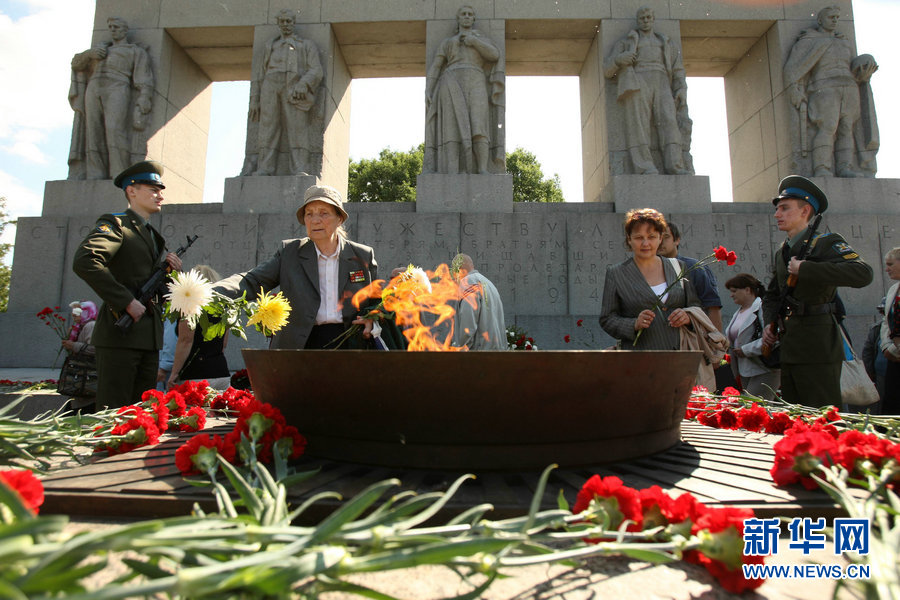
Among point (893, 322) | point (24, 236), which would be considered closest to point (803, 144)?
point (893, 322)

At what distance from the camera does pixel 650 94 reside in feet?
27.9

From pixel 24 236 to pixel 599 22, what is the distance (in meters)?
10.4

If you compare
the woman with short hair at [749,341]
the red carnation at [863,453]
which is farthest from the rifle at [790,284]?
the red carnation at [863,453]

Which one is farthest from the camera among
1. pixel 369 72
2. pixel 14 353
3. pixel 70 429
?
pixel 369 72

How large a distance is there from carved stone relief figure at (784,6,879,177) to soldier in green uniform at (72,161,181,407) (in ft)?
31.5

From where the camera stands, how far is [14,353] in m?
7.76

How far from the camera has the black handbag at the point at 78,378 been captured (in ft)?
12.5

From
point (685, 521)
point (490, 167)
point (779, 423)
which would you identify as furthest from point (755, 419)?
point (490, 167)

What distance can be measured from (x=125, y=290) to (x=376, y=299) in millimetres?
1418

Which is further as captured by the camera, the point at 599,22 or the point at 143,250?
the point at 599,22

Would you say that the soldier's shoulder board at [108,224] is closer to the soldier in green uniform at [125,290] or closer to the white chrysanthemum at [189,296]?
the soldier in green uniform at [125,290]

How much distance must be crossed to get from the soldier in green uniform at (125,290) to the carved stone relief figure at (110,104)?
6.89m

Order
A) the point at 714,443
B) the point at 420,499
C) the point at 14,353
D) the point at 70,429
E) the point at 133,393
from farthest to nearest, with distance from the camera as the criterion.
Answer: the point at 14,353 < the point at 133,393 < the point at 714,443 < the point at 70,429 < the point at 420,499

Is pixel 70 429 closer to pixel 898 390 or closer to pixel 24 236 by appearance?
pixel 898 390
